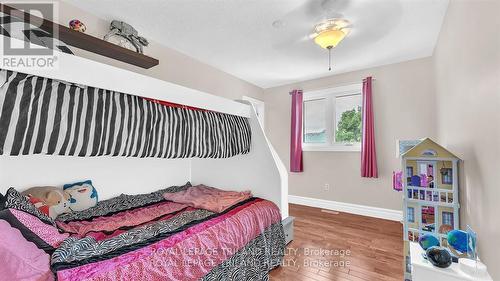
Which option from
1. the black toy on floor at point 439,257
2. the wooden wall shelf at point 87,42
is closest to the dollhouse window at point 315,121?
the wooden wall shelf at point 87,42

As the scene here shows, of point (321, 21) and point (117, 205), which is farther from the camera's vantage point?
point (321, 21)

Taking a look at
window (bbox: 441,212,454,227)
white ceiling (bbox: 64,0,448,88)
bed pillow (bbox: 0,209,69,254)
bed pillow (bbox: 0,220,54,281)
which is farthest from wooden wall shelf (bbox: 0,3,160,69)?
window (bbox: 441,212,454,227)

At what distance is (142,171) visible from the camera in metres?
2.19

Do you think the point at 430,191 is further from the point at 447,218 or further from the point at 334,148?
the point at 334,148

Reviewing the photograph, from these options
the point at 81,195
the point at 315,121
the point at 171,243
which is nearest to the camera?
the point at 171,243

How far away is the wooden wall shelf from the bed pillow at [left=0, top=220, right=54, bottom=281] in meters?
1.39

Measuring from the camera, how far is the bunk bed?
105 cm

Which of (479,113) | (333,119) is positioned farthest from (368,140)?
(479,113)

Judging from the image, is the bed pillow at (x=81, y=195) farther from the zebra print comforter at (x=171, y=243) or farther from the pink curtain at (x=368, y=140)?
the pink curtain at (x=368, y=140)

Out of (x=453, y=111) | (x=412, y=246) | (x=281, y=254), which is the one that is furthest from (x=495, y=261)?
(x=281, y=254)

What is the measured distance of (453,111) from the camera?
178 cm

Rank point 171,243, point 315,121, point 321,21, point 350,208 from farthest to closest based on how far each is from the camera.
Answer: point 315,121 < point 350,208 < point 321,21 < point 171,243

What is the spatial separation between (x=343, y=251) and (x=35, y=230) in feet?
7.82

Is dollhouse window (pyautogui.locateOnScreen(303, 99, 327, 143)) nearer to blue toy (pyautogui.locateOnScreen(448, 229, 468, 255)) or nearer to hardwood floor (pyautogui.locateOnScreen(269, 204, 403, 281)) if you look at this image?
hardwood floor (pyautogui.locateOnScreen(269, 204, 403, 281))
